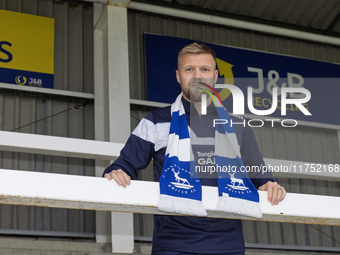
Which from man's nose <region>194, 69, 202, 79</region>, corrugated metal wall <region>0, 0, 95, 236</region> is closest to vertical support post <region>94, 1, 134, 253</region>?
corrugated metal wall <region>0, 0, 95, 236</region>

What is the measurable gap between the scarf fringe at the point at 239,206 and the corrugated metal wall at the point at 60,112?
657cm

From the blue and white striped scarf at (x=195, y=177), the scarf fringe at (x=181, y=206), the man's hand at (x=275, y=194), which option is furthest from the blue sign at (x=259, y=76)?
the scarf fringe at (x=181, y=206)

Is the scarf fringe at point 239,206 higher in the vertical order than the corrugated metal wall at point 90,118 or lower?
lower

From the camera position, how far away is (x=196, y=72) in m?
3.29

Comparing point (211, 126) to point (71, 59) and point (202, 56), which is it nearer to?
point (202, 56)

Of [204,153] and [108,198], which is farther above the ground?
[204,153]

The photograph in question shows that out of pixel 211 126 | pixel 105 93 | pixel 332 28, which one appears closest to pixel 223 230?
pixel 211 126

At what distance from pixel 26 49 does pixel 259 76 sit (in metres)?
4.62

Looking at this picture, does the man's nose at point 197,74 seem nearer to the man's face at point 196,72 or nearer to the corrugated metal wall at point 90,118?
the man's face at point 196,72

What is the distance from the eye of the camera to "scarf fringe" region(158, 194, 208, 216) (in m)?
2.65

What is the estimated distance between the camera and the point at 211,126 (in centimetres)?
333

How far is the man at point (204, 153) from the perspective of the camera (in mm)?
2945

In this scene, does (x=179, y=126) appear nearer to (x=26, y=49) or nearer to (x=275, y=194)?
(x=275, y=194)

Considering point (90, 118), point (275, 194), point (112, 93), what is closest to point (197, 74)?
point (275, 194)
